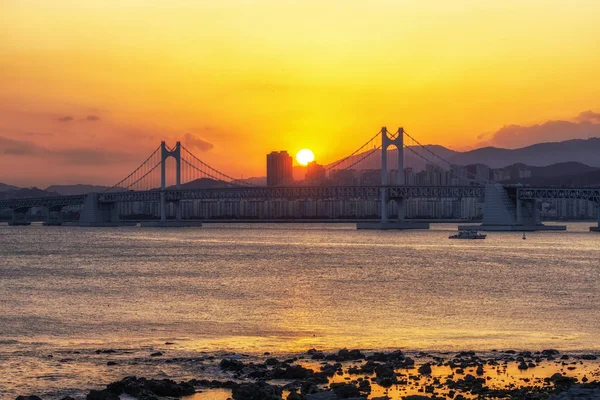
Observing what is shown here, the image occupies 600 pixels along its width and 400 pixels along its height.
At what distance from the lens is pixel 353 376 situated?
627 inches

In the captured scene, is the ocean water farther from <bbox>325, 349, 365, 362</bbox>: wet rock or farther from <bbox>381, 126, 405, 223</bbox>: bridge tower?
<bbox>381, 126, 405, 223</bbox>: bridge tower

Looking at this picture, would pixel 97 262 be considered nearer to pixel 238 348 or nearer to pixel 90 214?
pixel 238 348

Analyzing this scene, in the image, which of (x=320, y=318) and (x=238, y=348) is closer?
(x=238, y=348)

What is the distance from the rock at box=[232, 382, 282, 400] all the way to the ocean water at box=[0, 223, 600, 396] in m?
2.65

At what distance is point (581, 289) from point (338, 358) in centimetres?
1941

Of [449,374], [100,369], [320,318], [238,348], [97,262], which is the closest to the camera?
[449,374]

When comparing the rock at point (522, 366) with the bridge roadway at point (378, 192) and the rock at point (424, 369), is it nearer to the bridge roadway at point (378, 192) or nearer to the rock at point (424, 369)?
the rock at point (424, 369)

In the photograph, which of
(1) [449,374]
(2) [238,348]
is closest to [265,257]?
(2) [238,348]

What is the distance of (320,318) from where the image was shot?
1000 inches

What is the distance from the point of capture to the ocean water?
63.7 feet

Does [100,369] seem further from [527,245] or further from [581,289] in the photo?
[527,245]

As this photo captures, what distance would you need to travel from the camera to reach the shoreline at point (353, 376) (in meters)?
14.3

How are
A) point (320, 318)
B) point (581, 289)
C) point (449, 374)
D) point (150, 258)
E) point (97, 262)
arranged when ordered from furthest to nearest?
1. point (150, 258)
2. point (97, 262)
3. point (581, 289)
4. point (320, 318)
5. point (449, 374)

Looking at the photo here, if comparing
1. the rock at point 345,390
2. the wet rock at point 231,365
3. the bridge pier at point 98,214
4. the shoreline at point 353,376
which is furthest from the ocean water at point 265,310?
the bridge pier at point 98,214
